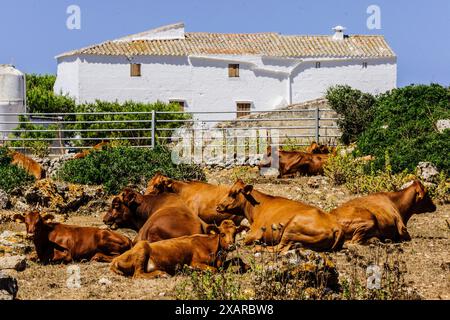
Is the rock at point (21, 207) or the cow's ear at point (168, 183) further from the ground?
the cow's ear at point (168, 183)

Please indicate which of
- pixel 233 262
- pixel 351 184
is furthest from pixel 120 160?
pixel 233 262

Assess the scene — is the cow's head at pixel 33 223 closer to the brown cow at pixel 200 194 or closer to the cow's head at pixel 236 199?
the cow's head at pixel 236 199

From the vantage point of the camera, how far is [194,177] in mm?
22766

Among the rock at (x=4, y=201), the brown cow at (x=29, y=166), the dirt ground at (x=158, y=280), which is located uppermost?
the brown cow at (x=29, y=166)

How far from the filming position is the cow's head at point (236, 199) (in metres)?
14.4

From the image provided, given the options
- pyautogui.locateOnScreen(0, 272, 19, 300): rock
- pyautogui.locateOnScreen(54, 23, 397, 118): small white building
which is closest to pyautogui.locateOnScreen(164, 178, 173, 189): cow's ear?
pyautogui.locateOnScreen(0, 272, 19, 300): rock

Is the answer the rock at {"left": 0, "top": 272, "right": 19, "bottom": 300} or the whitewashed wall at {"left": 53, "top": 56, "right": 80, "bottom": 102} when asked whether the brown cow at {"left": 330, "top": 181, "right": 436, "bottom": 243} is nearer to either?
the rock at {"left": 0, "top": 272, "right": 19, "bottom": 300}

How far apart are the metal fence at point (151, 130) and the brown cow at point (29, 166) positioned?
1.93 metres

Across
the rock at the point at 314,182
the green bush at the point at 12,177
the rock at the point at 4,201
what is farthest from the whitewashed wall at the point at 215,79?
the rock at the point at 4,201

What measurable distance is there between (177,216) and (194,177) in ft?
30.6

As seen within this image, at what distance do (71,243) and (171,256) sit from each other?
79.7 inches

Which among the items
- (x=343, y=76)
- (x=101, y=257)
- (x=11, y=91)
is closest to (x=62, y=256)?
(x=101, y=257)

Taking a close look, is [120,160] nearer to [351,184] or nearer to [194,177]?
[194,177]

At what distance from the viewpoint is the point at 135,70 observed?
5941 centimetres
